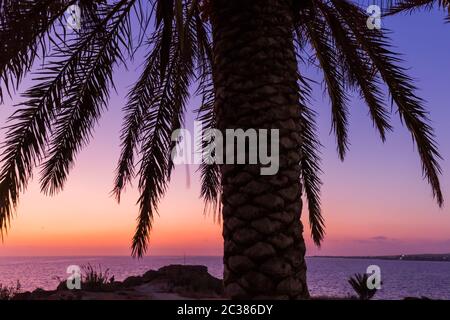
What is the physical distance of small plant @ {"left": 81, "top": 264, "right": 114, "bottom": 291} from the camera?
40.1 feet

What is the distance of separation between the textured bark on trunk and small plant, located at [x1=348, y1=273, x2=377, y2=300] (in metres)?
11.4

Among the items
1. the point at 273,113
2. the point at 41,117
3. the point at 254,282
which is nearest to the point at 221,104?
the point at 273,113

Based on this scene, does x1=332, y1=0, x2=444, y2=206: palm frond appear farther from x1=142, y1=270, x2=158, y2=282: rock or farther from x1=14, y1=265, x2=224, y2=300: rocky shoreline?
x1=142, y1=270, x2=158, y2=282: rock

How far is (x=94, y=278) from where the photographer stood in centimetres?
1256

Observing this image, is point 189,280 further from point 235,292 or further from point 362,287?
point 235,292

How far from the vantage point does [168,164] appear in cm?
848

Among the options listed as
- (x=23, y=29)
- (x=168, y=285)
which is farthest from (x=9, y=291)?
(x=23, y=29)

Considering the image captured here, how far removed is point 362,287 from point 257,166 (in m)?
11.9

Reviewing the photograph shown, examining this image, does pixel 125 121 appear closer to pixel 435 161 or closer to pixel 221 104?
pixel 221 104

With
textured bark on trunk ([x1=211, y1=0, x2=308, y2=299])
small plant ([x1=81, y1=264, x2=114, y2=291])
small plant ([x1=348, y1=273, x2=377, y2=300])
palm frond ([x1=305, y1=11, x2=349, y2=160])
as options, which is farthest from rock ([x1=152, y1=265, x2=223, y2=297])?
textured bark on trunk ([x1=211, y1=0, x2=308, y2=299])

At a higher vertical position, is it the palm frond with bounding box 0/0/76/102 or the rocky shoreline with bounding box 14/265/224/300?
the palm frond with bounding box 0/0/76/102

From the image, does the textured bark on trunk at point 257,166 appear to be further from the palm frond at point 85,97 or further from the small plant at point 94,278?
the small plant at point 94,278

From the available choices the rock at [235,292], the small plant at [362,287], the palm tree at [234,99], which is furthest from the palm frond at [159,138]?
the small plant at [362,287]
